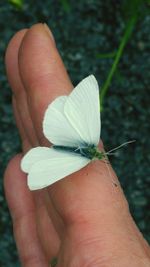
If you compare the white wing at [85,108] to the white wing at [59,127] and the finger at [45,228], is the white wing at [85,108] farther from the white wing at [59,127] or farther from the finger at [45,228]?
the finger at [45,228]

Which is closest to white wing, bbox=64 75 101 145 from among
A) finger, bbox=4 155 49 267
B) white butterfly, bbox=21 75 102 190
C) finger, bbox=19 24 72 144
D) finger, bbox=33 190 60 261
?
white butterfly, bbox=21 75 102 190

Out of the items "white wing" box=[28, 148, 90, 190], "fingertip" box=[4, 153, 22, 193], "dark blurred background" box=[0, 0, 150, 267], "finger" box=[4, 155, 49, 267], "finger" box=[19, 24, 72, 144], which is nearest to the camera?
"white wing" box=[28, 148, 90, 190]

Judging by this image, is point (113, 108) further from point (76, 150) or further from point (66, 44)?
point (76, 150)

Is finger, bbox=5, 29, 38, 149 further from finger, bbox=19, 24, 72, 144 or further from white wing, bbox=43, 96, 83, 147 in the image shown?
white wing, bbox=43, 96, 83, 147

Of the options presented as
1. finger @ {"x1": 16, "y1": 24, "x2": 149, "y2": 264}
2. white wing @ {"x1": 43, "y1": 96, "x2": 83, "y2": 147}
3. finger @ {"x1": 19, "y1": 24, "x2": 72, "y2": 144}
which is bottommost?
finger @ {"x1": 16, "y1": 24, "x2": 149, "y2": 264}

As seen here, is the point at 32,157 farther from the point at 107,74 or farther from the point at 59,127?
the point at 107,74

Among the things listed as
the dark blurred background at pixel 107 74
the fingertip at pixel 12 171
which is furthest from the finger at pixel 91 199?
the dark blurred background at pixel 107 74
